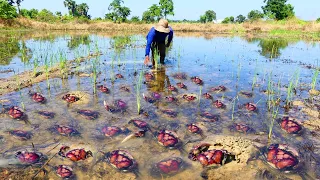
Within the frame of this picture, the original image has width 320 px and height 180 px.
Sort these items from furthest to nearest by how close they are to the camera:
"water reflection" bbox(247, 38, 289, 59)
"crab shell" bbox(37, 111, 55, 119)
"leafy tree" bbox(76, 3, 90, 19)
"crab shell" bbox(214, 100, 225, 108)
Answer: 1. "leafy tree" bbox(76, 3, 90, 19)
2. "water reflection" bbox(247, 38, 289, 59)
3. "crab shell" bbox(214, 100, 225, 108)
4. "crab shell" bbox(37, 111, 55, 119)

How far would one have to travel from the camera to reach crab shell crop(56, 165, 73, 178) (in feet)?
9.78

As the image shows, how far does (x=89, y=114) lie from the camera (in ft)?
16.0

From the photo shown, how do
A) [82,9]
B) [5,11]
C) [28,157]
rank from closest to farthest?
[28,157], [5,11], [82,9]

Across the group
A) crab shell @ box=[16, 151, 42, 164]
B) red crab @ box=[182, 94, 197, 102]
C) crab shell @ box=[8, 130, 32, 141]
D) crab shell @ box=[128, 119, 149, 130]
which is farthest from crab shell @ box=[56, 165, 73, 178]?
red crab @ box=[182, 94, 197, 102]

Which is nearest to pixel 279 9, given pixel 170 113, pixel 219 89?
pixel 219 89

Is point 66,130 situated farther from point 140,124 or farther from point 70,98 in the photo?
point 70,98

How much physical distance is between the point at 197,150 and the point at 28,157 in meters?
2.44

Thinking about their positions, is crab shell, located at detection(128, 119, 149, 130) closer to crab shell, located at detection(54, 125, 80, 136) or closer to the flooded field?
the flooded field

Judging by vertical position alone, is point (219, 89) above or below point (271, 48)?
below

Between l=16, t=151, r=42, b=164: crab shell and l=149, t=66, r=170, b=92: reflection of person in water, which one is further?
l=149, t=66, r=170, b=92: reflection of person in water

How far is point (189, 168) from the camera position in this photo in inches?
129

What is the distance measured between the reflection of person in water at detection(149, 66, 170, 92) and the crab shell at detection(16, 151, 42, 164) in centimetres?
402

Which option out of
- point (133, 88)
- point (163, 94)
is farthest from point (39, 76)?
point (163, 94)

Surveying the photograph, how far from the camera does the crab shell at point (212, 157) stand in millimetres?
3283
